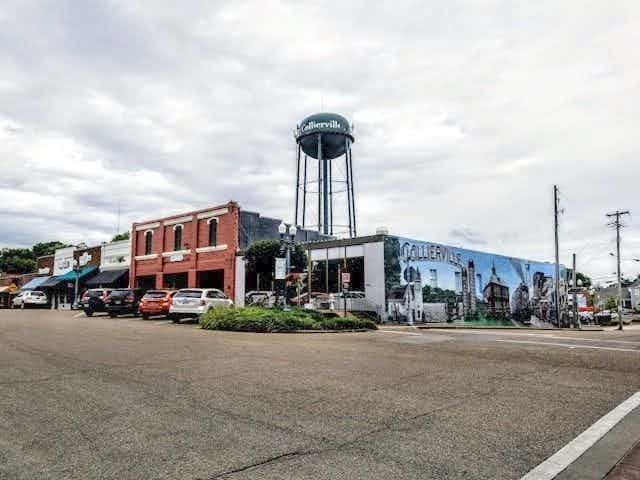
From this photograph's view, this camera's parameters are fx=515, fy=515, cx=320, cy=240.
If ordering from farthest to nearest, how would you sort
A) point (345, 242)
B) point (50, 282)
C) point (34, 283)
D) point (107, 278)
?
1. point (34, 283)
2. point (50, 282)
3. point (107, 278)
4. point (345, 242)

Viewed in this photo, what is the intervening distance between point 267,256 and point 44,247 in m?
72.7

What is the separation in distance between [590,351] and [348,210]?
105ft

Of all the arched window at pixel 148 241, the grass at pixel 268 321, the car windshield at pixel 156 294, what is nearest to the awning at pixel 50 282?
the arched window at pixel 148 241

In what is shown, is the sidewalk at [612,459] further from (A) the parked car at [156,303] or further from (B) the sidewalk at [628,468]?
(A) the parked car at [156,303]

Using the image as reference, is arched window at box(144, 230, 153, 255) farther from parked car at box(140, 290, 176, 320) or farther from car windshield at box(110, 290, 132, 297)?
parked car at box(140, 290, 176, 320)

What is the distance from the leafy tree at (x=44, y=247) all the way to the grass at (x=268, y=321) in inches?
3028

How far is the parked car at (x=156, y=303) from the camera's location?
2505cm

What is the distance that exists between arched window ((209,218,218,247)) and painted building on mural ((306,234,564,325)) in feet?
24.3

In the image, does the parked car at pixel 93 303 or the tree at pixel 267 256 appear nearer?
the parked car at pixel 93 303

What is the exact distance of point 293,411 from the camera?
6137 mm

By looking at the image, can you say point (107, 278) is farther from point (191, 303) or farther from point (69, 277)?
point (191, 303)

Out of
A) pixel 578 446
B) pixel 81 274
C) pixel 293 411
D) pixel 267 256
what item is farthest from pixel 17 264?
pixel 578 446

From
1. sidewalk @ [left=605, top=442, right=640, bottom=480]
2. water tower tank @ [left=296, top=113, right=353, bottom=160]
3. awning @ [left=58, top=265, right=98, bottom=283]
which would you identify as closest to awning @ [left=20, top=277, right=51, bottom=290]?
awning @ [left=58, top=265, right=98, bottom=283]

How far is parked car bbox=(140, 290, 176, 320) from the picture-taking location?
25.0 metres
